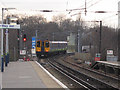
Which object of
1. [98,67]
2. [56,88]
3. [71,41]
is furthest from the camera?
[71,41]

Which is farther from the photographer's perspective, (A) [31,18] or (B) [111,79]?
(A) [31,18]

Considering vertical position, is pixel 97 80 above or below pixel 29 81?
below

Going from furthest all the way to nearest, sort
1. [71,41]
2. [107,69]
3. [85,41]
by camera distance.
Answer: [71,41] → [85,41] → [107,69]

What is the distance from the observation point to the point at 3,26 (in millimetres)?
16719

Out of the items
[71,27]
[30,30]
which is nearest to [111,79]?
[30,30]

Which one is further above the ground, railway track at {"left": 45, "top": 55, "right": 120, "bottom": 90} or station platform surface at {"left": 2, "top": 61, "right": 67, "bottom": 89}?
station platform surface at {"left": 2, "top": 61, "right": 67, "bottom": 89}

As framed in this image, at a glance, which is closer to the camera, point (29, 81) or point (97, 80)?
point (29, 81)

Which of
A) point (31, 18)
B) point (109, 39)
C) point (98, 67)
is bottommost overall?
point (98, 67)

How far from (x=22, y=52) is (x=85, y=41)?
29.4m

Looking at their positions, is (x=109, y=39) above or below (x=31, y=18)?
below

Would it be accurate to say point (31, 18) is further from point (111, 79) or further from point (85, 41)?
point (111, 79)

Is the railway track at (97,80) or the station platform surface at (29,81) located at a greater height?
the station platform surface at (29,81)

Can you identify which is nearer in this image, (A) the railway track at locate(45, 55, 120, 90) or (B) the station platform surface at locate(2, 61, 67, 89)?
(B) the station platform surface at locate(2, 61, 67, 89)

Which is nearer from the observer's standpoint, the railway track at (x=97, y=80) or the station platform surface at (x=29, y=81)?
the station platform surface at (x=29, y=81)
